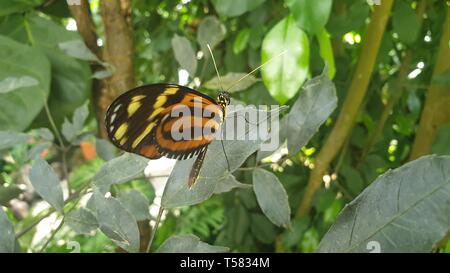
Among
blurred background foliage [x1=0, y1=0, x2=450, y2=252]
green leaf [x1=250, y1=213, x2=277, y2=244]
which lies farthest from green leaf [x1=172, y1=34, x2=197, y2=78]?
green leaf [x1=250, y1=213, x2=277, y2=244]

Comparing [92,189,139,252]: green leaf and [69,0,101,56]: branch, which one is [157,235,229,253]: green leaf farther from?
[69,0,101,56]: branch

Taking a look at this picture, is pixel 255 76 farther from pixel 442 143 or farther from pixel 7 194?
pixel 7 194

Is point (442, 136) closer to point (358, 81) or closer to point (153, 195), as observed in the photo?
point (358, 81)

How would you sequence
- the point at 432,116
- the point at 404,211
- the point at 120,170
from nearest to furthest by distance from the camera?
1. the point at 404,211
2. the point at 120,170
3. the point at 432,116

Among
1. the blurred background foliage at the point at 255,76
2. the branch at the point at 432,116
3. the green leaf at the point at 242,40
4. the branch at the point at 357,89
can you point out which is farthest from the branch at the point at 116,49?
the branch at the point at 432,116

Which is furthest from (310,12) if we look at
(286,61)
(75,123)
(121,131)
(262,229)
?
(262,229)

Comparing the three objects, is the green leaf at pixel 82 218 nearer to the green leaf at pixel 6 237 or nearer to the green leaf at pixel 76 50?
the green leaf at pixel 6 237

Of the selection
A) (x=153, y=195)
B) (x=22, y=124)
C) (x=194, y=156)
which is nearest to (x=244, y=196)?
(x=153, y=195)
